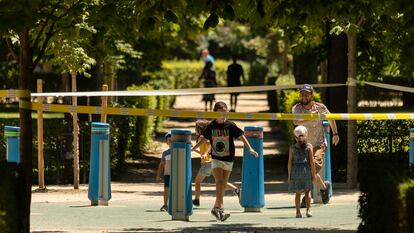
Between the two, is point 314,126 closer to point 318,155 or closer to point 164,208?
point 318,155

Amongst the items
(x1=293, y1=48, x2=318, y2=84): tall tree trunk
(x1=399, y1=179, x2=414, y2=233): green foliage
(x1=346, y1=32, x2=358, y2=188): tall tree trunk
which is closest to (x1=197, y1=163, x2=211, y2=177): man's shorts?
(x1=346, y1=32, x2=358, y2=188): tall tree trunk

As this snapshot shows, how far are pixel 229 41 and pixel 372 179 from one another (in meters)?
A: 73.6

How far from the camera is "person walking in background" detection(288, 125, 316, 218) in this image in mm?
13539

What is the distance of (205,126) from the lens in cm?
1399

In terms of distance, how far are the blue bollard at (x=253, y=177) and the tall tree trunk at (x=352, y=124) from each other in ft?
11.3

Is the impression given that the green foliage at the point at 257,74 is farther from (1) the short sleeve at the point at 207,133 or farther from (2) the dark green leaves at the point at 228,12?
(2) the dark green leaves at the point at 228,12

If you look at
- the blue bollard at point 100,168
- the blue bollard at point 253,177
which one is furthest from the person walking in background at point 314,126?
the blue bollard at point 100,168

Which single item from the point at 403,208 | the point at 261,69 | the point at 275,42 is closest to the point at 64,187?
the point at 403,208

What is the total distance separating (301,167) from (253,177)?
96 centimetres

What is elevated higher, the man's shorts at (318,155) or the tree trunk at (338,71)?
the tree trunk at (338,71)

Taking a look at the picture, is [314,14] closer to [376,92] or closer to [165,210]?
[165,210]

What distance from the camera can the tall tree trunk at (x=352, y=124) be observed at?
17641mm

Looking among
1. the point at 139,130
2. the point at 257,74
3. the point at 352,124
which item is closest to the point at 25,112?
the point at 352,124

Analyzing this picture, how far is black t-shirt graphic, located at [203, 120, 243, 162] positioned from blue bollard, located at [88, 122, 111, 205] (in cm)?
228
